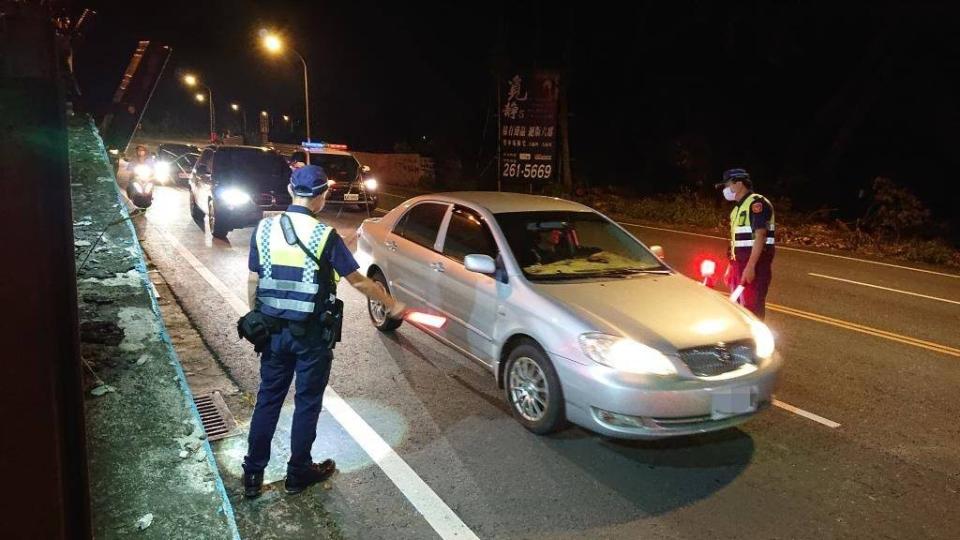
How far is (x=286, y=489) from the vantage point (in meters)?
3.60

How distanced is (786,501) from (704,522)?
0.60m

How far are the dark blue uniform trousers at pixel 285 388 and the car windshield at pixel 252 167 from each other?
9.51m

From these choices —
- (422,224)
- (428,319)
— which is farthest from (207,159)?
(428,319)

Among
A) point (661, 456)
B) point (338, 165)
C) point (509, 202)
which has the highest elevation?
point (338, 165)

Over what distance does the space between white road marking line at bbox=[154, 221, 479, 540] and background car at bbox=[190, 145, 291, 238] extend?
7496 millimetres

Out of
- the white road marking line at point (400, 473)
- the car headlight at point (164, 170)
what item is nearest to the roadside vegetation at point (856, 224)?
the white road marking line at point (400, 473)

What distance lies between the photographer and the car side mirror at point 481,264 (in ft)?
15.5

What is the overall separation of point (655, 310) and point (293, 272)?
2.35 m

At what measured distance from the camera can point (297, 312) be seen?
344 centimetres

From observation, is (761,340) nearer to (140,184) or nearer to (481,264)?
(481,264)

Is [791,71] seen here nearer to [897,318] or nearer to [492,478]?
[897,318]

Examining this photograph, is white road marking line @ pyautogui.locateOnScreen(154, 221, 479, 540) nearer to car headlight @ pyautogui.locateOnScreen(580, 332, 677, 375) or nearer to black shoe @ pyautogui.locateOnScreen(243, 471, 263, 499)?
black shoe @ pyautogui.locateOnScreen(243, 471, 263, 499)

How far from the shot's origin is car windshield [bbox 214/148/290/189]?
40.4 feet

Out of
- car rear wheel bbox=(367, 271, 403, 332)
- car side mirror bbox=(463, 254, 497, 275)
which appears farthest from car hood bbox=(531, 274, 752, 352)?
car rear wheel bbox=(367, 271, 403, 332)
